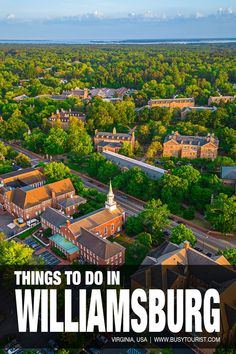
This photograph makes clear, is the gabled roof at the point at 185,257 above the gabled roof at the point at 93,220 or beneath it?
above

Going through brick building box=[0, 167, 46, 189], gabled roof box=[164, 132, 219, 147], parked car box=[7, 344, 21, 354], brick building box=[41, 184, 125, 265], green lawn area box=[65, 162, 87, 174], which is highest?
gabled roof box=[164, 132, 219, 147]

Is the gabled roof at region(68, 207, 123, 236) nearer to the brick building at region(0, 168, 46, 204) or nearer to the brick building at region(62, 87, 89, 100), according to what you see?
the brick building at region(0, 168, 46, 204)

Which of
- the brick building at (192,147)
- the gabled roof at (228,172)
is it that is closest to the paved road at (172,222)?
the gabled roof at (228,172)

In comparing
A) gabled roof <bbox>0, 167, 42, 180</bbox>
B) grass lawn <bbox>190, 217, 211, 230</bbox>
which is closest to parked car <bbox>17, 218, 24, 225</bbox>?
gabled roof <bbox>0, 167, 42, 180</bbox>

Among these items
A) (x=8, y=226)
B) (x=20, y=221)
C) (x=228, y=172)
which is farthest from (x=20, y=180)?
(x=228, y=172)

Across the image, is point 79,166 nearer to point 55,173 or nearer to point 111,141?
point 111,141

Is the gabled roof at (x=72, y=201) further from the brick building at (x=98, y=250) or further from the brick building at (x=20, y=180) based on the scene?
the brick building at (x=98, y=250)
